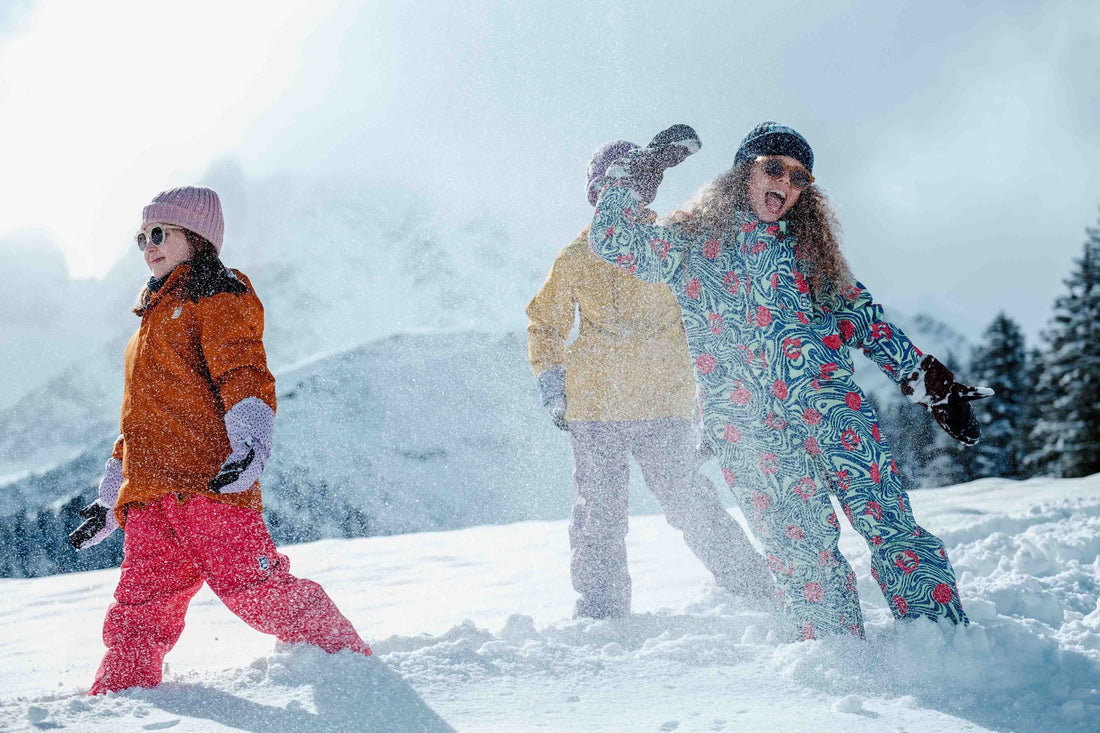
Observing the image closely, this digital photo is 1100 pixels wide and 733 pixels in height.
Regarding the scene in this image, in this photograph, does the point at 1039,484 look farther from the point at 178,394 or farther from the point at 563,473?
the point at 563,473

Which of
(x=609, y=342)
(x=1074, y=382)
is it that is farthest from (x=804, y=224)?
(x=1074, y=382)

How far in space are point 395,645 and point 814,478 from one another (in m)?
1.43

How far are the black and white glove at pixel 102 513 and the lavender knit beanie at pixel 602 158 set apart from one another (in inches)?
81.3

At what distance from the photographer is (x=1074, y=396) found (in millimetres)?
21500

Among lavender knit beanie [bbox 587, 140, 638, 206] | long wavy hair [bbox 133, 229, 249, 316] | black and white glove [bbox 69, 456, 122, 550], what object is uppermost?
lavender knit beanie [bbox 587, 140, 638, 206]

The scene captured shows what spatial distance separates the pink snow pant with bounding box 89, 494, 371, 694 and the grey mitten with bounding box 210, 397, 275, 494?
0.44 ft

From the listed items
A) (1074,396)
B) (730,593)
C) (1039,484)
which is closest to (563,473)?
(1074,396)

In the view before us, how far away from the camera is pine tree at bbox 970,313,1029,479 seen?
25.1 metres

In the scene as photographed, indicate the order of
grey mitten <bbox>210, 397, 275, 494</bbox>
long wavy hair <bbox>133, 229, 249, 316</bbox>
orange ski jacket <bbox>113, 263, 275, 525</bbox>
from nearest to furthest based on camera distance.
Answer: grey mitten <bbox>210, 397, 275, 494</bbox> → orange ski jacket <bbox>113, 263, 275, 525</bbox> → long wavy hair <bbox>133, 229, 249, 316</bbox>

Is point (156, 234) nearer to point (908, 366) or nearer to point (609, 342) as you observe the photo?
point (609, 342)

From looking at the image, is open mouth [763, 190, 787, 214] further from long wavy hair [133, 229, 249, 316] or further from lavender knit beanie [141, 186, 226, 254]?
lavender knit beanie [141, 186, 226, 254]

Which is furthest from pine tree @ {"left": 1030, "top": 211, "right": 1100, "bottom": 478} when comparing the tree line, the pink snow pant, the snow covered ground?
the pink snow pant

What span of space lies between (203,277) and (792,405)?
1899mm

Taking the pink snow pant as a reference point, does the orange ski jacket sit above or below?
above
